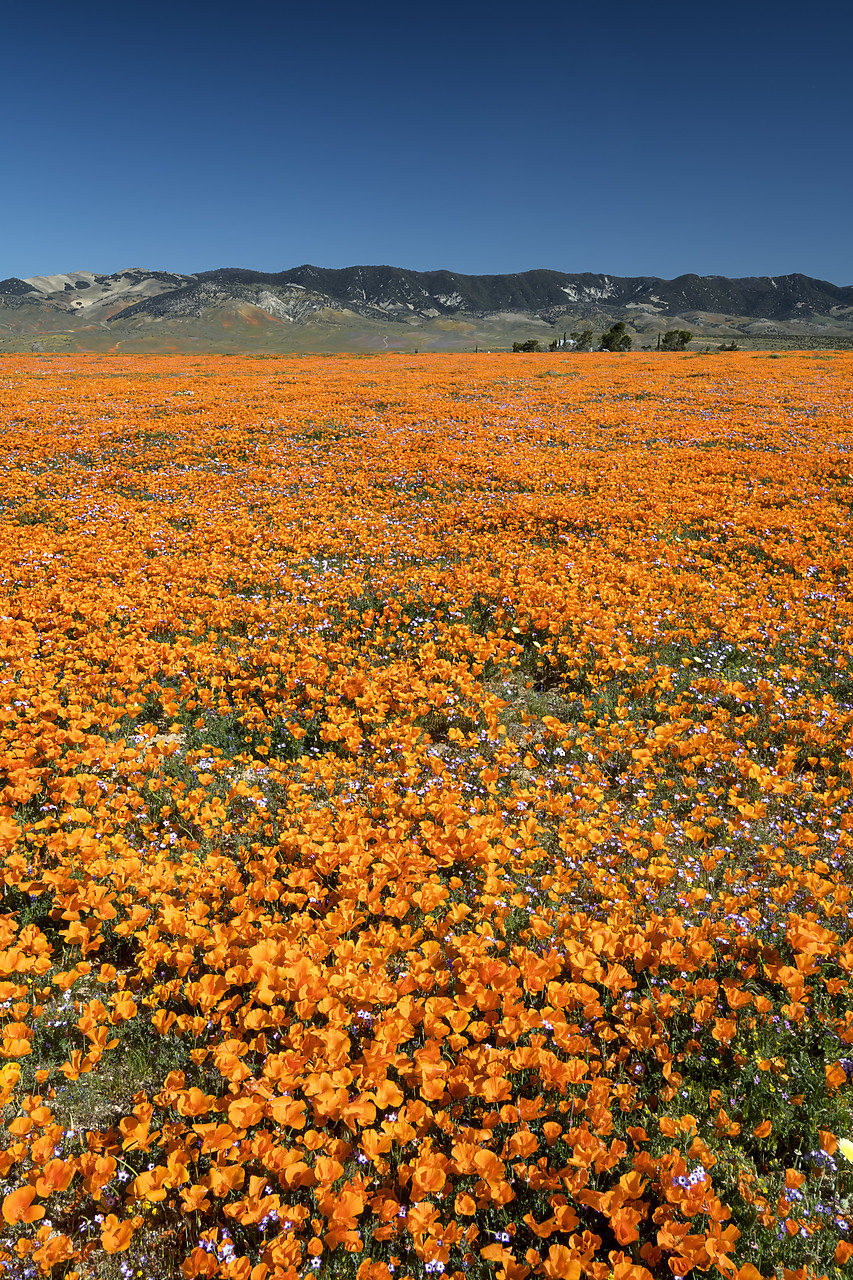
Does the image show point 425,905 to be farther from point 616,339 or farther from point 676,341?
point 676,341

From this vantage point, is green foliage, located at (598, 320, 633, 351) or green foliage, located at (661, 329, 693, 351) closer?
green foliage, located at (661, 329, 693, 351)

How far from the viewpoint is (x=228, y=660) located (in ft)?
23.6

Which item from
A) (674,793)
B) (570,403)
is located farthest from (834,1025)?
(570,403)

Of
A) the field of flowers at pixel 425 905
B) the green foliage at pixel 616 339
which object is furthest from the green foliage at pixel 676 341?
the field of flowers at pixel 425 905

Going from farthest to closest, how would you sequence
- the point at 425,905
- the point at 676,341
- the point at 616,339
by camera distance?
the point at 676,341 → the point at 616,339 → the point at 425,905

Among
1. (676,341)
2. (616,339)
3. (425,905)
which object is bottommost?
(425,905)

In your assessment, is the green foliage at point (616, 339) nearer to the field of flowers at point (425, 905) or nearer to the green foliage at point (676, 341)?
the green foliage at point (676, 341)

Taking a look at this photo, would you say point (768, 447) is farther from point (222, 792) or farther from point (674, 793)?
point (222, 792)

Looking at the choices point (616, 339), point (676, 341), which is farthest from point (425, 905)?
point (676, 341)

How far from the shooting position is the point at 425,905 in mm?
4035

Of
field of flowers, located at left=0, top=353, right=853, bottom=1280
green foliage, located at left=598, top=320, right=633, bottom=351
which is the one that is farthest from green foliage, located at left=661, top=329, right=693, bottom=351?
field of flowers, located at left=0, top=353, right=853, bottom=1280

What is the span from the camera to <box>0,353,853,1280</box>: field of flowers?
2.69 meters

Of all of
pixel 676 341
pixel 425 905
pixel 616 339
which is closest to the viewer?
pixel 425 905

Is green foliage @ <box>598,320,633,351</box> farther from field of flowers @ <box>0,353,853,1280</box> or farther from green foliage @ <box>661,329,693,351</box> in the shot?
field of flowers @ <box>0,353,853,1280</box>
